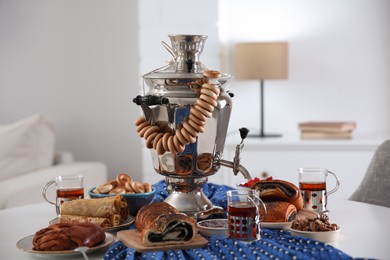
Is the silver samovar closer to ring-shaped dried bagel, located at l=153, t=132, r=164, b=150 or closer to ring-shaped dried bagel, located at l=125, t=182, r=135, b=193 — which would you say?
ring-shaped dried bagel, located at l=153, t=132, r=164, b=150

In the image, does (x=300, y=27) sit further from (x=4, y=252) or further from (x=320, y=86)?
(x=4, y=252)

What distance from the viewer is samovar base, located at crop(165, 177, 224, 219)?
171cm

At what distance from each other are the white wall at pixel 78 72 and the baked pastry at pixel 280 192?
7.07 feet

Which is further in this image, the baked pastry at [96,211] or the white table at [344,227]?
the baked pastry at [96,211]

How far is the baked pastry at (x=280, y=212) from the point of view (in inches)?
63.6

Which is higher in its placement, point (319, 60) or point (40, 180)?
point (319, 60)

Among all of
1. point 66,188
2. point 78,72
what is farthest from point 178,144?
point 78,72

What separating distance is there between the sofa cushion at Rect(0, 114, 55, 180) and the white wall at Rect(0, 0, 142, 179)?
17.7 inches

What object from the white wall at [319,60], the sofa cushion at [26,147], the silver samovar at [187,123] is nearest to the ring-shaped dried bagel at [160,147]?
the silver samovar at [187,123]

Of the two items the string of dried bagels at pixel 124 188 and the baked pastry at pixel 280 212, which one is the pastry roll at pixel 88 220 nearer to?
the string of dried bagels at pixel 124 188

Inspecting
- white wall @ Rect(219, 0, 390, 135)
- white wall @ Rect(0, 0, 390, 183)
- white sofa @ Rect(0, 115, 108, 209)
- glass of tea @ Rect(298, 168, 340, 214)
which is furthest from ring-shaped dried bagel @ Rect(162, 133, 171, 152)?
white wall @ Rect(219, 0, 390, 135)

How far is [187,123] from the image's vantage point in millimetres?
1630

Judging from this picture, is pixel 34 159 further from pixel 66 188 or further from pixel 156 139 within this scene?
pixel 156 139

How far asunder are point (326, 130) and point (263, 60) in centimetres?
46
